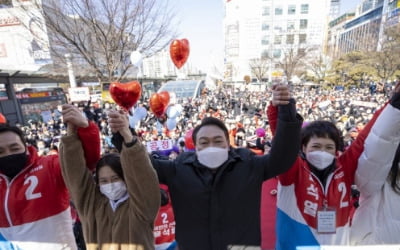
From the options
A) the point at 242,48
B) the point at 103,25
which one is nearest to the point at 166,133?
the point at 103,25

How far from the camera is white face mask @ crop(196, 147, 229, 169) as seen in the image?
1.38 m

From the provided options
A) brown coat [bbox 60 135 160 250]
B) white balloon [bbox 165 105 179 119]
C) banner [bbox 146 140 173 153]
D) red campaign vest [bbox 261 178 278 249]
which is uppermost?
brown coat [bbox 60 135 160 250]

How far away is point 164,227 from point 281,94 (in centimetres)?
200

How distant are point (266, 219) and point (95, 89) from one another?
33.8 meters

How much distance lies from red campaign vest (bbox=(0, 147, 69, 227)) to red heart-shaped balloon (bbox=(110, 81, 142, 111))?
1.88 meters

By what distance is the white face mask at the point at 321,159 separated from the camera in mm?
1503

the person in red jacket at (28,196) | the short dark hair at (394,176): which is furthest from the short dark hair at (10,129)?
the short dark hair at (394,176)

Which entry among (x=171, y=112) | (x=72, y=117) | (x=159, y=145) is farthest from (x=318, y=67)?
(x=72, y=117)

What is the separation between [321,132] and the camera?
1567 millimetres

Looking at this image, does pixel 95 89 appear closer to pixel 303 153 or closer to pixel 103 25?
pixel 103 25

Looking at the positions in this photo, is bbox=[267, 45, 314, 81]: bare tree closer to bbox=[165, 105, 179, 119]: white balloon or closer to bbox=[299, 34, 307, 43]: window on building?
bbox=[299, 34, 307, 43]: window on building

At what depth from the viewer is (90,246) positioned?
136 centimetres

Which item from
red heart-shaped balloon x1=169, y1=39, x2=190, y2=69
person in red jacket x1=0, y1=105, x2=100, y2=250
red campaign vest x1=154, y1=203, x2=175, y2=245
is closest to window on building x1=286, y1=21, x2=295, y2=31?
red heart-shaped balloon x1=169, y1=39, x2=190, y2=69

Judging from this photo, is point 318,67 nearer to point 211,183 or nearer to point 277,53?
point 277,53
